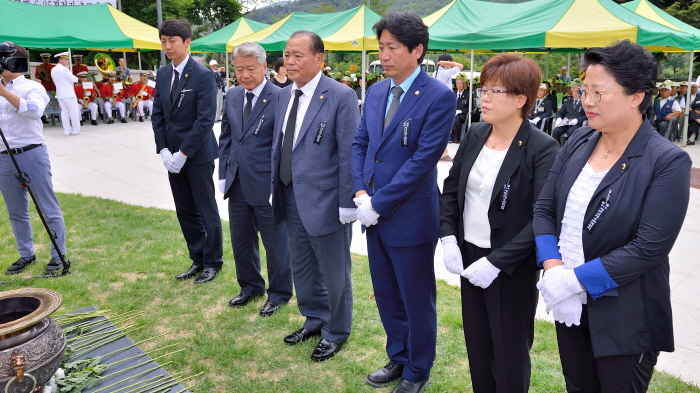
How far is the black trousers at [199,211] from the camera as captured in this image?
468cm

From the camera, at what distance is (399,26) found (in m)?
2.75

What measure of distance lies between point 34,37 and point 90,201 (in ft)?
32.4

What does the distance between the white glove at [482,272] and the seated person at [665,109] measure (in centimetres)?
1276

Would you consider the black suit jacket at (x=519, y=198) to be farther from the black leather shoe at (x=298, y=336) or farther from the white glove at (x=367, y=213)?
the black leather shoe at (x=298, y=336)

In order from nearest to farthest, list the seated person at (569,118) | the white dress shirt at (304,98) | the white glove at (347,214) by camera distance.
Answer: the white glove at (347,214)
the white dress shirt at (304,98)
the seated person at (569,118)

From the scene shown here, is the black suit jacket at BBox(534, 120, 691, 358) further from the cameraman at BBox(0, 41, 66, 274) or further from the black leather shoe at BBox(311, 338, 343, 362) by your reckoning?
the cameraman at BBox(0, 41, 66, 274)

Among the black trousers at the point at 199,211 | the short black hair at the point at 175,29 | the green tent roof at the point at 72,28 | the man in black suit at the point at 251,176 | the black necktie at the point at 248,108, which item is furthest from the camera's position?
the green tent roof at the point at 72,28

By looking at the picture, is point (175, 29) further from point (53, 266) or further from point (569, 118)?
point (569, 118)

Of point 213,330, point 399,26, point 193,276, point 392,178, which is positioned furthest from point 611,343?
point 193,276

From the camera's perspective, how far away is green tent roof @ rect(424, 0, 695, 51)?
31.7 ft

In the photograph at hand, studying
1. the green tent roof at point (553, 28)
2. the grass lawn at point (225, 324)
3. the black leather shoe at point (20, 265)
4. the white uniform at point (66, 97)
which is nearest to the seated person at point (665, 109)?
the green tent roof at point (553, 28)

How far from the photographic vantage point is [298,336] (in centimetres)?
373

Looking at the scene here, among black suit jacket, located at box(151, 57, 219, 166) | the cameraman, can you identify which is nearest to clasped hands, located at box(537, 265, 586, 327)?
black suit jacket, located at box(151, 57, 219, 166)

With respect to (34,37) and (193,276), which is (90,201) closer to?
(193,276)
